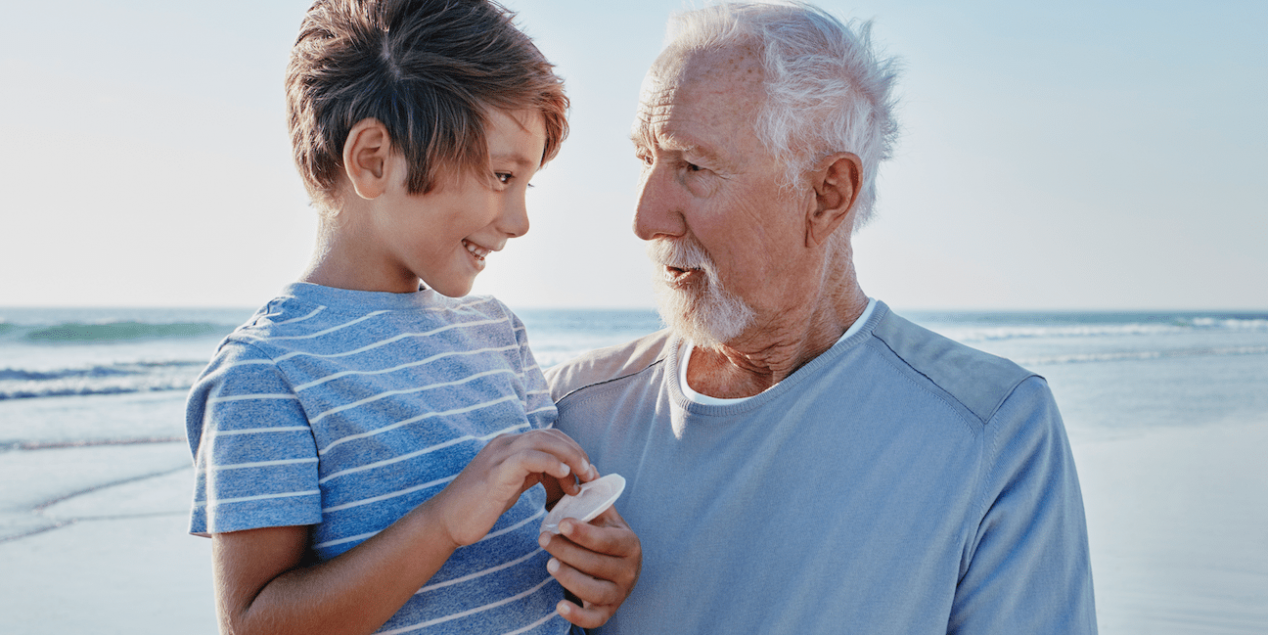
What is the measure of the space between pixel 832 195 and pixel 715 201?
258mm

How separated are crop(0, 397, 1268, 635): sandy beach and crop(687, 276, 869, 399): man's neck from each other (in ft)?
9.99

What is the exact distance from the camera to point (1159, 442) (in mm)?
7480

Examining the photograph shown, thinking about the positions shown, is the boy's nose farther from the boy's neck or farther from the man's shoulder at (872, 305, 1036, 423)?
the man's shoulder at (872, 305, 1036, 423)

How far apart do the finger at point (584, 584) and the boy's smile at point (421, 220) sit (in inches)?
19.5

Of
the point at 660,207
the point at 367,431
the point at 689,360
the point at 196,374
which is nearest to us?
the point at 367,431

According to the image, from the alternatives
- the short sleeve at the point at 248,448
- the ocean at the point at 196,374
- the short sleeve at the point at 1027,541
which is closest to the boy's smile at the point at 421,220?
the short sleeve at the point at 248,448

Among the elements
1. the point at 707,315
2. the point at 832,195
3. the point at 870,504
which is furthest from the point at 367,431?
the point at 832,195

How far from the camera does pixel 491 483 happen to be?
4.04 feet

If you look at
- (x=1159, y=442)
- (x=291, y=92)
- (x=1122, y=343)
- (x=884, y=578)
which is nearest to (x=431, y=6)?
(x=291, y=92)

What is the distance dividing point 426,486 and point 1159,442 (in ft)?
25.5

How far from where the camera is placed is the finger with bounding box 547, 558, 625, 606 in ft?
4.65

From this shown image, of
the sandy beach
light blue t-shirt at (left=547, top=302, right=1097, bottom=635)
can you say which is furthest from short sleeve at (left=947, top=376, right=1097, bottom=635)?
the sandy beach

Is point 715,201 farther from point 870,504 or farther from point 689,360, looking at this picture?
point 870,504

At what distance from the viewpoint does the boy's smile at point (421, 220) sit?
4.87ft
